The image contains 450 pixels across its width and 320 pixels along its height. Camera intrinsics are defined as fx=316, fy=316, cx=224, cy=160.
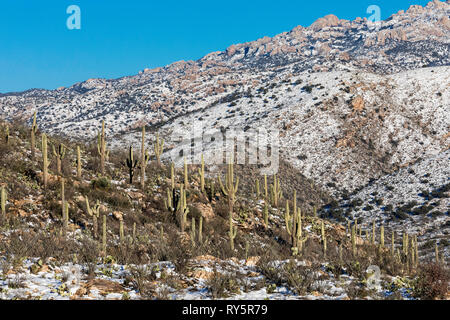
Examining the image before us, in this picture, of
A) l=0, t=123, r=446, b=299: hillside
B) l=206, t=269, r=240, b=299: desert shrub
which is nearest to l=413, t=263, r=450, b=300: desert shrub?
l=0, t=123, r=446, b=299: hillside

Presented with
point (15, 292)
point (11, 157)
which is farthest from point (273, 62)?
point (15, 292)

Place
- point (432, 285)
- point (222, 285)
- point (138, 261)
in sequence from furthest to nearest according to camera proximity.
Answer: point (138, 261), point (222, 285), point (432, 285)

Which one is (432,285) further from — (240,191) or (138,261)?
(240,191)

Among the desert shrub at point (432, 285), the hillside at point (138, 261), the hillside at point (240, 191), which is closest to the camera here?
the desert shrub at point (432, 285)

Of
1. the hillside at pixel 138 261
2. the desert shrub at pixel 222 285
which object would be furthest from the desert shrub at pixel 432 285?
the desert shrub at pixel 222 285

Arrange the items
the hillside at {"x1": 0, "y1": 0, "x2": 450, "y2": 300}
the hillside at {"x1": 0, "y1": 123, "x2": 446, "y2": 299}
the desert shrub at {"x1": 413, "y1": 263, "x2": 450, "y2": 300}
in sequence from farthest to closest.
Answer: the hillside at {"x1": 0, "y1": 0, "x2": 450, "y2": 300} → the hillside at {"x1": 0, "y1": 123, "x2": 446, "y2": 299} → the desert shrub at {"x1": 413, "y1": 263, "x2": 450, "y2": 300}

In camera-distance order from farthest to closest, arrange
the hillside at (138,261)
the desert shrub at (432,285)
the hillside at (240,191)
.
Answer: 1. the hillside at (240,191)
2. the hillside at (138,261)
3. the desert shrub at (432,285)

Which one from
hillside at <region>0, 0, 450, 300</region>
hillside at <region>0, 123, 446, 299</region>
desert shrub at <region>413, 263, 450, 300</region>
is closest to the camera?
desert shrub at <region>413, 263, 450, 300</region>

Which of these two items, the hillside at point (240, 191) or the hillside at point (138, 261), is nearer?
the hillside at point (138, 261)

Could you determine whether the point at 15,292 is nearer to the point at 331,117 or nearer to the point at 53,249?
the point at 53,249

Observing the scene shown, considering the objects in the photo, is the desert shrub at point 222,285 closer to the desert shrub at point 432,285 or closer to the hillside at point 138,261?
the hillside at point 138,261

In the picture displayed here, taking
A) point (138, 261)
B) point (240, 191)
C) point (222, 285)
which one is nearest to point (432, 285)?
point (222, 285)

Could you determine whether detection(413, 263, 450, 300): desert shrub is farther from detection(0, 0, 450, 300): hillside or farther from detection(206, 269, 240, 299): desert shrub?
detection(206, 269, 240, 299): desert shrub
